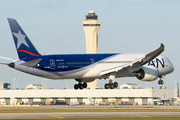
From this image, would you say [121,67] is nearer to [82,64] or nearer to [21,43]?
[82,64]

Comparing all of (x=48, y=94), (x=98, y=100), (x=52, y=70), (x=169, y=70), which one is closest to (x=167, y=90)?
(x=98, y=100)

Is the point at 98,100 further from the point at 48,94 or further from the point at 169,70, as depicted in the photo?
the point at 169,70

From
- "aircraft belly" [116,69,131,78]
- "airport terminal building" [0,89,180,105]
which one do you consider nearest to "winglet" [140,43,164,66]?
"aircraft belly" [116,69,131,78]

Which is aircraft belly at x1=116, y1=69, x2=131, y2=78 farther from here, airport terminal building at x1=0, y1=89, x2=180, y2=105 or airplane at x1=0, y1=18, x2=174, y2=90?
airport terminal building at x1=0, y1=89, x2=180, y2=105

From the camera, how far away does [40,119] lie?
65000mm

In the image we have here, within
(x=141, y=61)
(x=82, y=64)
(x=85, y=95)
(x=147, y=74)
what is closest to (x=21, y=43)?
(x=82, y=64)

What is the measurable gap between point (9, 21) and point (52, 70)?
457 inches

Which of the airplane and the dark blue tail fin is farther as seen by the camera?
the dark blue tail fin

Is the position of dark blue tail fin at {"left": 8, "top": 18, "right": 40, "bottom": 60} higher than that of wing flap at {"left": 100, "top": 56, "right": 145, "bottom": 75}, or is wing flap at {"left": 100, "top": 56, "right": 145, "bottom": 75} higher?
dark blue tail fin at {"left": 8, "top": 18, "right": 40, "bottom": 60}

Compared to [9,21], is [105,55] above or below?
below

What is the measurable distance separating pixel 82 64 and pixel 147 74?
491 inches

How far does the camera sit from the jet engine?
2869 inches

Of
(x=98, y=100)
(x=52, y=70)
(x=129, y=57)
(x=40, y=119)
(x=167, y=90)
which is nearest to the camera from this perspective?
(x=40, y=119)

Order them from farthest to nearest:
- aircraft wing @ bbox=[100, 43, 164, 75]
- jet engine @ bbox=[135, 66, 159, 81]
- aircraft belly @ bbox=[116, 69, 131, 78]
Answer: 1. aircraft belly @ bbox=[116, 69, 131, 78]
2. jet engine @ bbox=[135, 66, 159, 81]
3. aircraft wing @ bbox=[100, 43, 164, 75]
